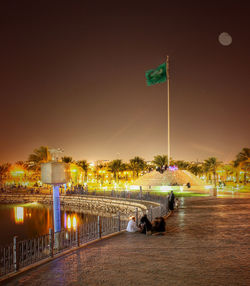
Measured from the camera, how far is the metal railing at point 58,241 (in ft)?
28.6

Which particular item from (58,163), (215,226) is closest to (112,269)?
(215,226)

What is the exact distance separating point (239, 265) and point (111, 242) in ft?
16.2

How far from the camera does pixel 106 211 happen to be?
37781 millimetres

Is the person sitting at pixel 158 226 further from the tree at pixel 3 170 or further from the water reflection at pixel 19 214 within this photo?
the tree at pixel 3 170

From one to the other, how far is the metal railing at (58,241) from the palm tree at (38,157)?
25261 mm

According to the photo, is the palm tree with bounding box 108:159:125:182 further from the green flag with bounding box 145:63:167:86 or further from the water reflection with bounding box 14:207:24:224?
the green flag with bounding box 145:63:167:86

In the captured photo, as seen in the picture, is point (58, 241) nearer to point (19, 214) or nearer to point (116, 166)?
point (19, 214)

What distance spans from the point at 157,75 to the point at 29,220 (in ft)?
79.0

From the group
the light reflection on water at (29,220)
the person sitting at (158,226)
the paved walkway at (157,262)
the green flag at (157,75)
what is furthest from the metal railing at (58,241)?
the green flag at (157,75)

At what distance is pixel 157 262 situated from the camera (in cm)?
852

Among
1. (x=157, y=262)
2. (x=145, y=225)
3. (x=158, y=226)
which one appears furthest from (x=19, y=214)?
(x=157, y=262)

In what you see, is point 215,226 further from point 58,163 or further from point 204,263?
point 58,163

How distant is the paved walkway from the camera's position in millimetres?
7176

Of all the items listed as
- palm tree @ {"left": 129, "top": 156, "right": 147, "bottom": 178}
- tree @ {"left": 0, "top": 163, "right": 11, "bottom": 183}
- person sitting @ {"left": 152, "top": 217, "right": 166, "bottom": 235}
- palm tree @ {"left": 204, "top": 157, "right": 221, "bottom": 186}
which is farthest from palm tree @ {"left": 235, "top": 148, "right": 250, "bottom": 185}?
tree @ {"left": 0, "top": 163, "right": 11, "bottom": 183}
